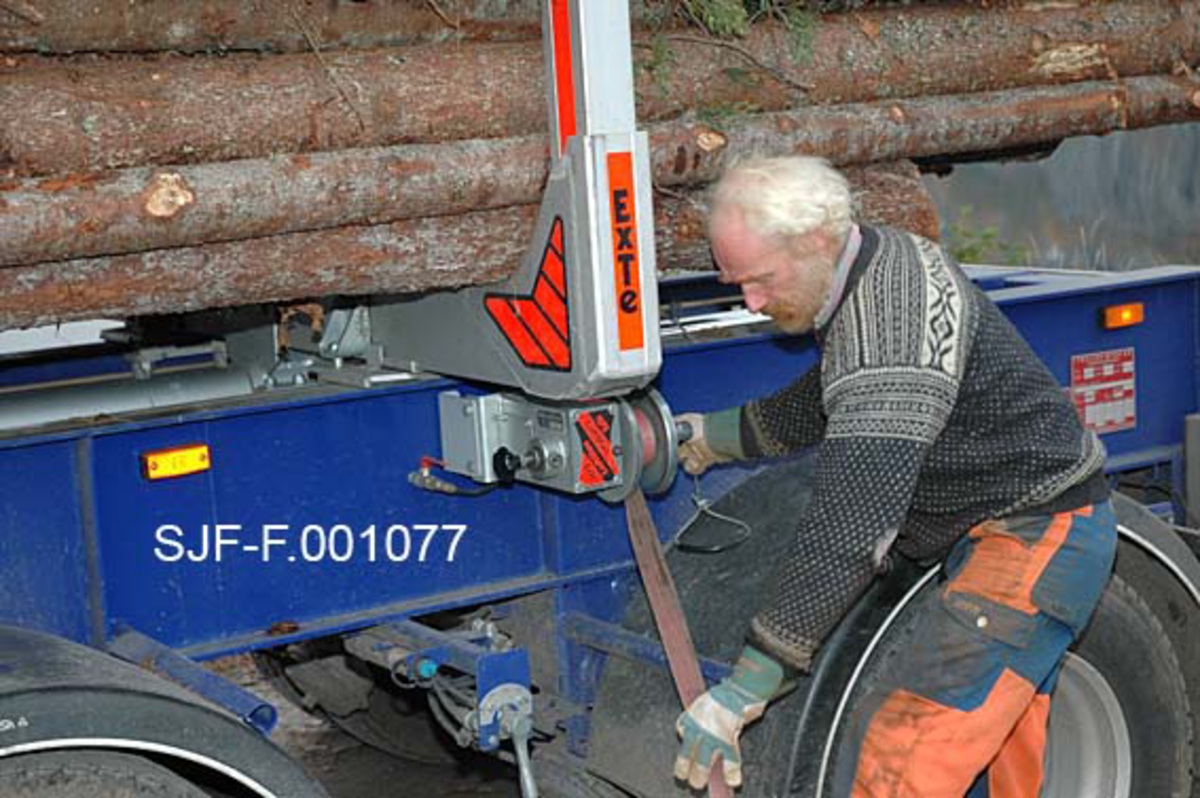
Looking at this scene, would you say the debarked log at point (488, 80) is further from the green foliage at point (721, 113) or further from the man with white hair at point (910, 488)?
the man with white hair at point (910, 488)

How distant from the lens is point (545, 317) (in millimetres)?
3855

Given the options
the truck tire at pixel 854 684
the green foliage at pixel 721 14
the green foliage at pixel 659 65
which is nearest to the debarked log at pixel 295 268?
the green foliage at pixel 659 65

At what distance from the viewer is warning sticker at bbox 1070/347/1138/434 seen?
509 cm

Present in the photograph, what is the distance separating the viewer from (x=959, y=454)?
386cm

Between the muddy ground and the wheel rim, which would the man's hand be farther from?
the muddy ground

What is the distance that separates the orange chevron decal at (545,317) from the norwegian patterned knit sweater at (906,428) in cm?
53

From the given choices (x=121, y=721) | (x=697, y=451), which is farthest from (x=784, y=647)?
(x=121, y=721)

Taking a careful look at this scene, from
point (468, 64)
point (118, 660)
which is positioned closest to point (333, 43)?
point (468, 64)

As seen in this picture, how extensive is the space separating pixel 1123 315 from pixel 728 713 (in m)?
2.08

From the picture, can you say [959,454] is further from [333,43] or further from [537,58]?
[333,43]

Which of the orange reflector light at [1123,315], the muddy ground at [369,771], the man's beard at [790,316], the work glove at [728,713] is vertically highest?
the man's beard at [790,316]

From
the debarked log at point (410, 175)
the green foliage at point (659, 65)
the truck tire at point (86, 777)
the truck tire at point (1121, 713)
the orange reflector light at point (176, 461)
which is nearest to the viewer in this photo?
the truck tire at point (86, 777)

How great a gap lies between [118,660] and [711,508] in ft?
5.02

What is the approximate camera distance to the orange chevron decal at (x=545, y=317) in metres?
3.78
